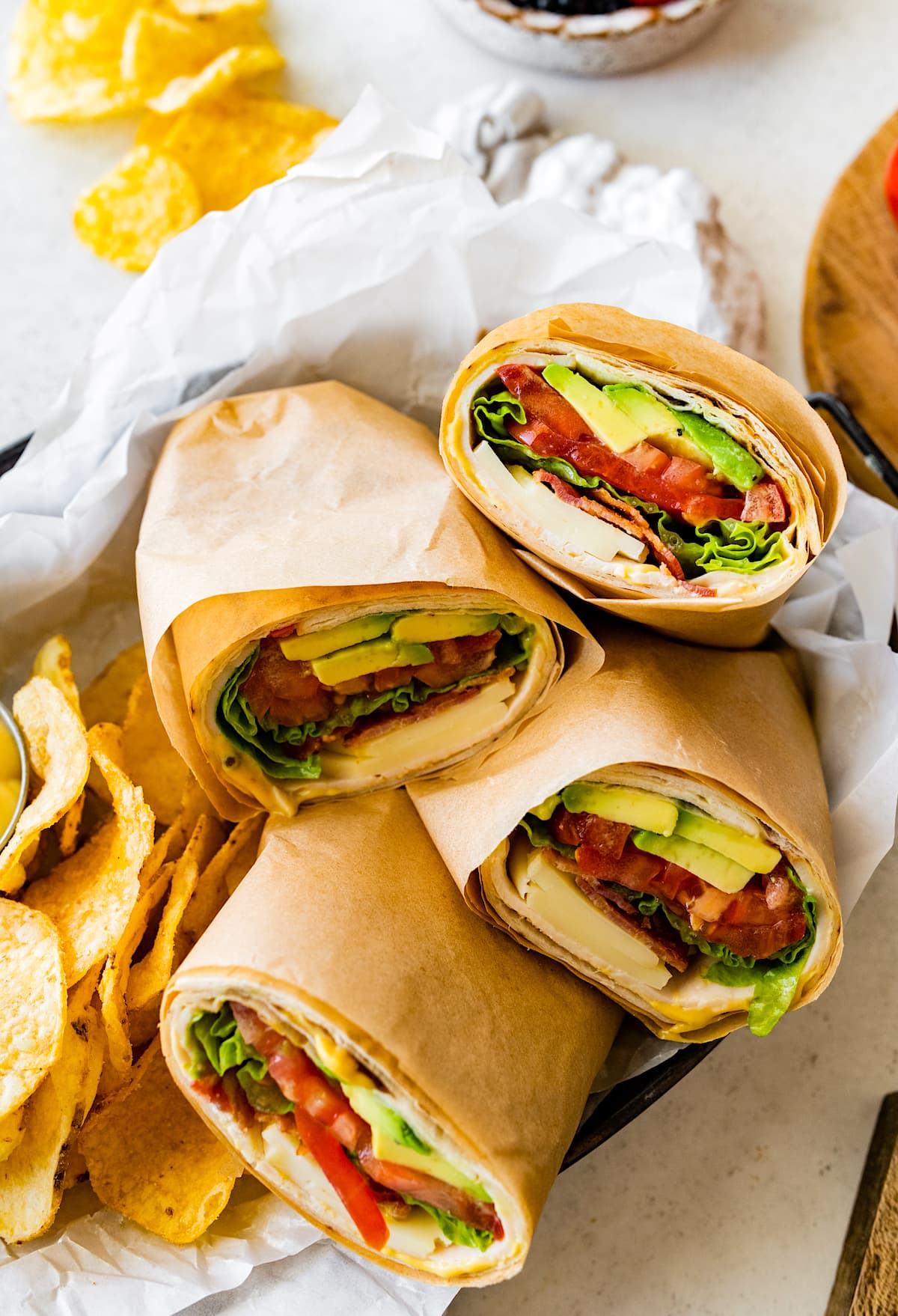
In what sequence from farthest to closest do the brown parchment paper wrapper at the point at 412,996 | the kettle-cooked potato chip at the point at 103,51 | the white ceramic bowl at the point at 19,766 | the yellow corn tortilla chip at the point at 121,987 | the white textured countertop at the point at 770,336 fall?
the kettle-cooked potato chip at the point at 103,51, the white textured countertop at the point at 770,336, the white ceramic bowl at the point at 19,766, the yellow corn tortilla chip at the point at 121,987, the brown parchment paper wrapper at the point at 412,996

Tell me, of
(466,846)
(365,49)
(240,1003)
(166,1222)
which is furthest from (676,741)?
(365,49)

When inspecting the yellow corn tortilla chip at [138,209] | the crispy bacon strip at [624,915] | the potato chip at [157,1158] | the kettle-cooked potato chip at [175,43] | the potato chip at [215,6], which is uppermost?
the potato chip at [215,6]

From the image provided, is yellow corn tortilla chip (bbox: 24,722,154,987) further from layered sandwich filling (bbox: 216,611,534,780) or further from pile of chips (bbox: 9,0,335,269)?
pile of chips (bbox: 9,0,335,269)

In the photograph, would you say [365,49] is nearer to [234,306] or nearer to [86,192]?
[86,192]

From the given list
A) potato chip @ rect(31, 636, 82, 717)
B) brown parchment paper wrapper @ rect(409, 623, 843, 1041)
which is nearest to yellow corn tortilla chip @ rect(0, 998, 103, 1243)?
potato chip @ rect(31, 636, 82, 717)

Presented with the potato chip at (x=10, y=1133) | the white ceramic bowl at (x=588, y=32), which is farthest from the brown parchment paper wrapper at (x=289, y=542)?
the white ceramic bowl at (x=588, y=32)

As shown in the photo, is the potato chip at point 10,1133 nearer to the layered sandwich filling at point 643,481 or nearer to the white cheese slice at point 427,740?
the white cheese slice at point 427,740

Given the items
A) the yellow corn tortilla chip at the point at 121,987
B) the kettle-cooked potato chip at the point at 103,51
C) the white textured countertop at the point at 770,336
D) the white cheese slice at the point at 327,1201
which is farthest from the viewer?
the kettle-cooked potato chip at the point at 103,51
